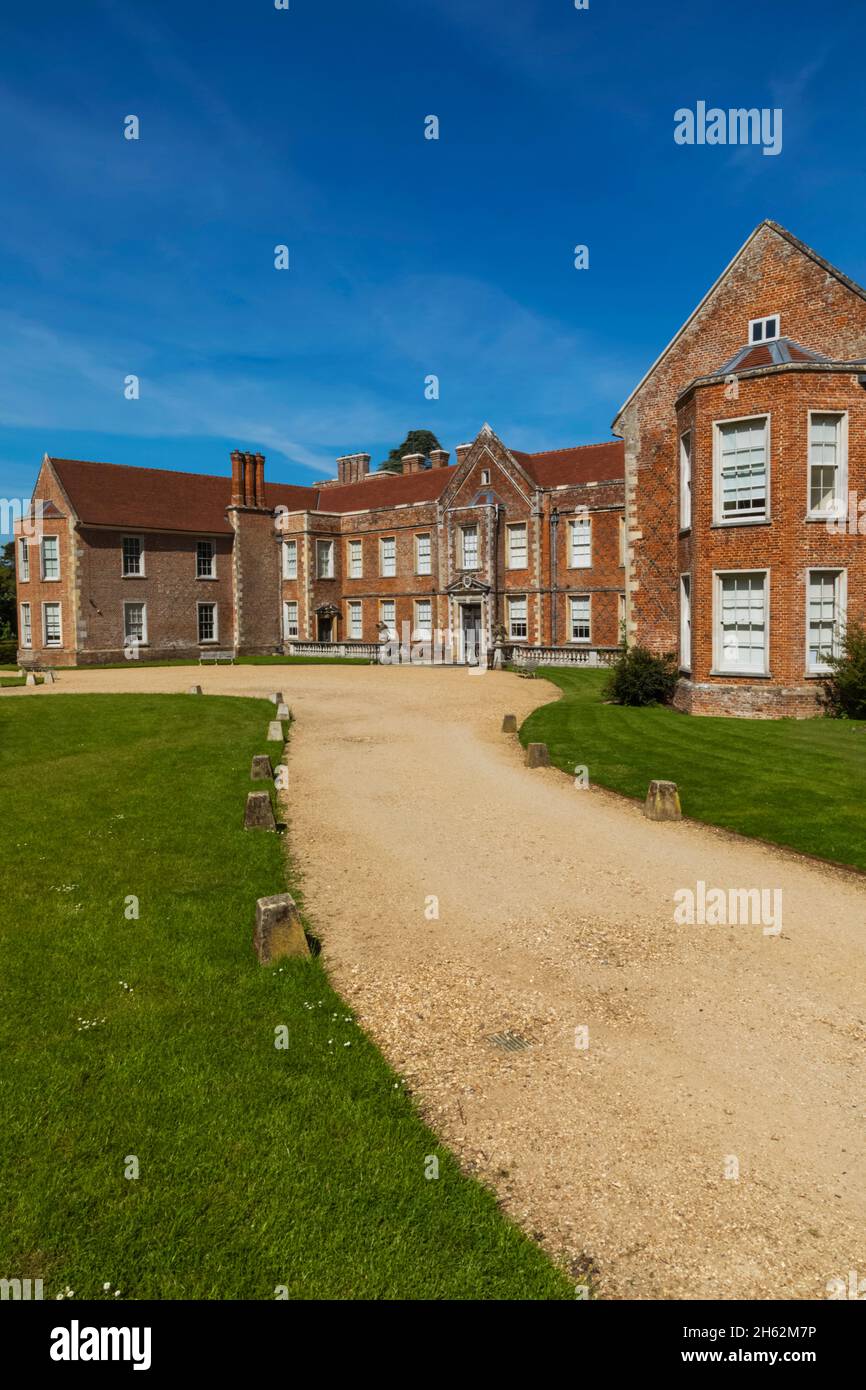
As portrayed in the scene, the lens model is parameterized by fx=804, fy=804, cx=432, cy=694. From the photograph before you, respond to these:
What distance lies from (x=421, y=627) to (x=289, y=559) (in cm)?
1042

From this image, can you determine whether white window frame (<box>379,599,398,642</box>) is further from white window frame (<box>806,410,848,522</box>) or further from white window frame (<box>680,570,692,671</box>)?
white window frame (<box>806,410,848,522</box>)

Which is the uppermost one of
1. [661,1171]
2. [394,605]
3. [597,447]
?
[597,447]

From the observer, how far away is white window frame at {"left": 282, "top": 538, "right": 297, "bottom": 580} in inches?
2012

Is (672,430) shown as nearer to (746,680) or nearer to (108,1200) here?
(746,680)

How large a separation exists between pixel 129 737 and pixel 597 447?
3297 centimetres

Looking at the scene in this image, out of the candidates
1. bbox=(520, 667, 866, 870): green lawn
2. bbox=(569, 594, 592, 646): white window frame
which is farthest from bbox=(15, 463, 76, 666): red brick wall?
bbox=(520, 667, 866, 870): green lawn

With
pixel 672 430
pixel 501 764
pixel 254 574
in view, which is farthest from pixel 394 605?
pixel 501 764

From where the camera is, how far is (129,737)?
1770 centimetres

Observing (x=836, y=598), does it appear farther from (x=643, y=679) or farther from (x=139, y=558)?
(x=139, y=558)

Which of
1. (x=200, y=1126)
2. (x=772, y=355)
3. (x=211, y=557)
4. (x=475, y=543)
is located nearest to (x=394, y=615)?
(x=475, y=543)

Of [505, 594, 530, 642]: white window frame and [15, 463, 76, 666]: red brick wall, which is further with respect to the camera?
[15, 463, 76, 666]: red brick wall

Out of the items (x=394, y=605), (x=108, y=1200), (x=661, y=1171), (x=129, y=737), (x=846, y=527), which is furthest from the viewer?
(x=394, y=605)

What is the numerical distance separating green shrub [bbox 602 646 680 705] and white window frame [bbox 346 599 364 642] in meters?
29.7
